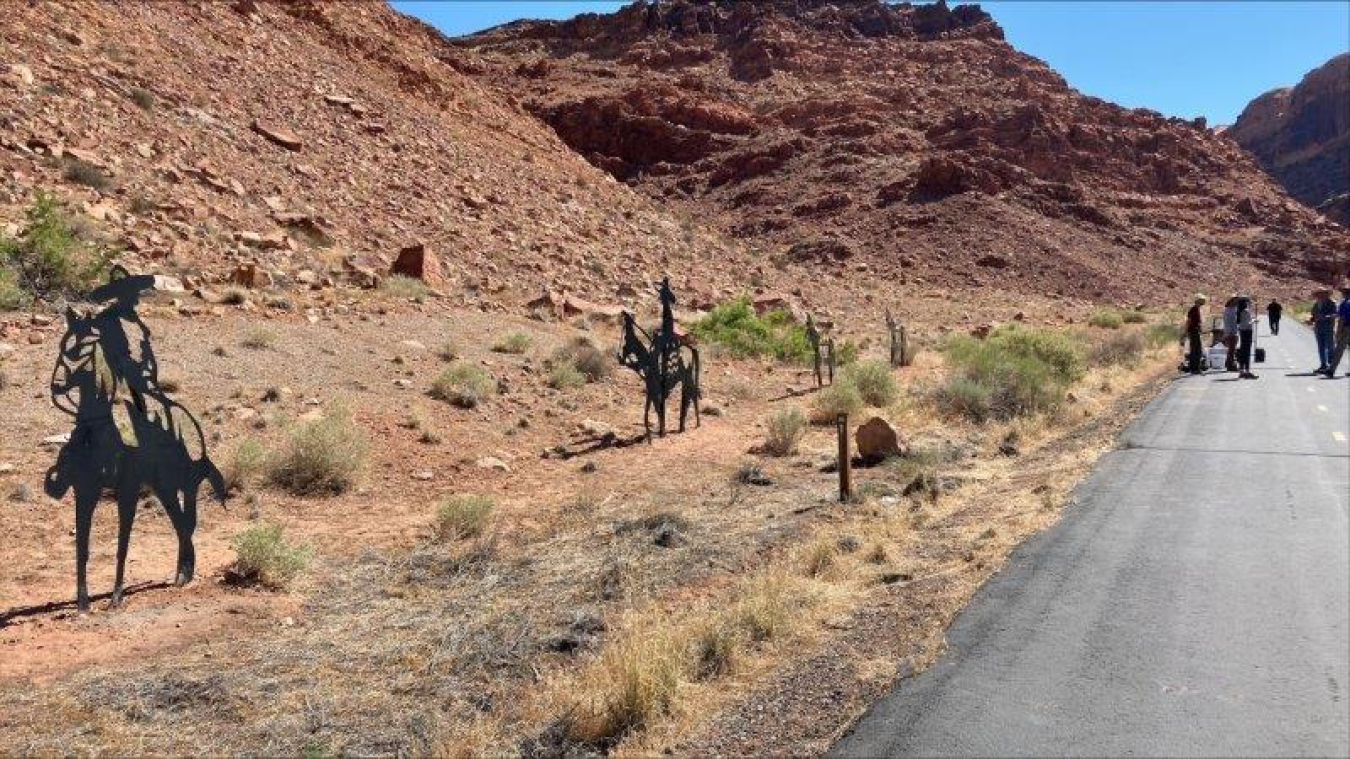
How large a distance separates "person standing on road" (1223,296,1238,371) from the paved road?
10790mm

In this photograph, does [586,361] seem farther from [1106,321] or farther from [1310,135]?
[1310,135]

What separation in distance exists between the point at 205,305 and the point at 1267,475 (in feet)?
47.2

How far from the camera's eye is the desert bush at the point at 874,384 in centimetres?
1769

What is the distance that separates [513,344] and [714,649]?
12442mm

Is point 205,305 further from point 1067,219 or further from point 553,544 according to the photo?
point 1067,219

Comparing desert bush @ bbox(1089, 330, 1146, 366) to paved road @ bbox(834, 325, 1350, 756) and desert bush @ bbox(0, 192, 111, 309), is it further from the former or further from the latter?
desert bush @ bbox(0, 192, 111, 309)

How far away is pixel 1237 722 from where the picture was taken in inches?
171

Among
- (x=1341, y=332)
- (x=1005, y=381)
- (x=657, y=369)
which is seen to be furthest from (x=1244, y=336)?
(x=657, y=369)

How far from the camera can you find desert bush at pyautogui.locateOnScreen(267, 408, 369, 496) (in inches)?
425

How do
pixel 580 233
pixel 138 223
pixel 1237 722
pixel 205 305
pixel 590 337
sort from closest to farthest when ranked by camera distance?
pixel 1237 722
pixel 205 305
pixel 138 223
pixel 590 337
pixel 580 233

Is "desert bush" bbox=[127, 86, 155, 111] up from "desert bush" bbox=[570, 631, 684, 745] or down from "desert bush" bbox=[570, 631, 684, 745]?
up

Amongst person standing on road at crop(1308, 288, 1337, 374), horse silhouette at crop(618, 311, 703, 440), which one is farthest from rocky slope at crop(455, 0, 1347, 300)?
horse silhouette at crop(618, 311, 703, 440)

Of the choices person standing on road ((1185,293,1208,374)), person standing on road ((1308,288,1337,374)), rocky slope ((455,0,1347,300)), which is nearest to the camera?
person standing on road ((1308,288,1337,374))

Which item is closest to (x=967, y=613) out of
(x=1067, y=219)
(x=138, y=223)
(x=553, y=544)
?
(x=553, y=544)
